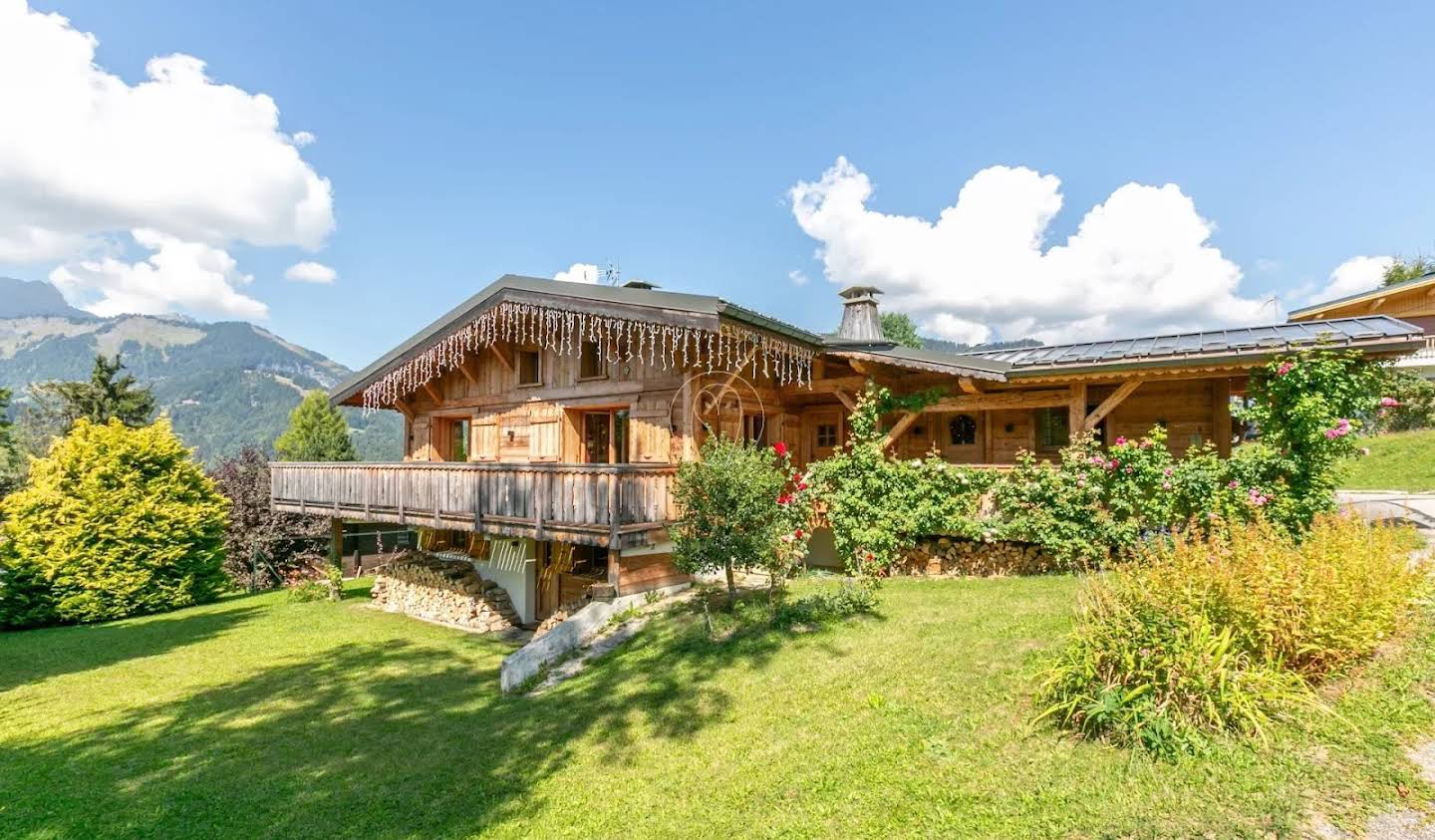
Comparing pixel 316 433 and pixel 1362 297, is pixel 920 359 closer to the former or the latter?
pixel 1362 297

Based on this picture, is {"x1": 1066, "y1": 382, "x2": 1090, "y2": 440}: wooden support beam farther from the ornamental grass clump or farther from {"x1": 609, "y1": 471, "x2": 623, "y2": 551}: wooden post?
{"x1": 609, "y1": 471, "x2": 623, "y2": 551}: wooden post

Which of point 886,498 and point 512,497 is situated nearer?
point 512,497

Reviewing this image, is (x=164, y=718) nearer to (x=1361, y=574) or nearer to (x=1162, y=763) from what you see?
(x=1162, y=763)

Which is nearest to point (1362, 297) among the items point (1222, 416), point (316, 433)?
point (1222, 416)

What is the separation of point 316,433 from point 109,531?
65.8 ft

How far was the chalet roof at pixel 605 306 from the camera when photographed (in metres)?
9.52

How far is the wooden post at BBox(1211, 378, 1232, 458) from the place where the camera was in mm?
11227

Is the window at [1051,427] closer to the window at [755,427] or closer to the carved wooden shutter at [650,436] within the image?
the window at [755,427]

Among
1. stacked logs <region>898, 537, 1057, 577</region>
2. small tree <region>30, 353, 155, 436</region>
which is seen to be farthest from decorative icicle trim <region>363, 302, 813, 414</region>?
small tree <region>30, 353, 155, 436</region>

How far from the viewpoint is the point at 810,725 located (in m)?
5.50

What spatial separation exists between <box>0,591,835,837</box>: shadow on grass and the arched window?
26.2 ft

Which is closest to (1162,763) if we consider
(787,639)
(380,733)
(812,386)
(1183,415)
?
(787,639)

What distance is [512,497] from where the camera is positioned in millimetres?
10570

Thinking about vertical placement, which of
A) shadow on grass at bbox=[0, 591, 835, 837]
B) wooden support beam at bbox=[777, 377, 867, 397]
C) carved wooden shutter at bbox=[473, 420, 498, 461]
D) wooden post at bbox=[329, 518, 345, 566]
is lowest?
shadow on grass at bbox=[0, 591, 835, 837]
